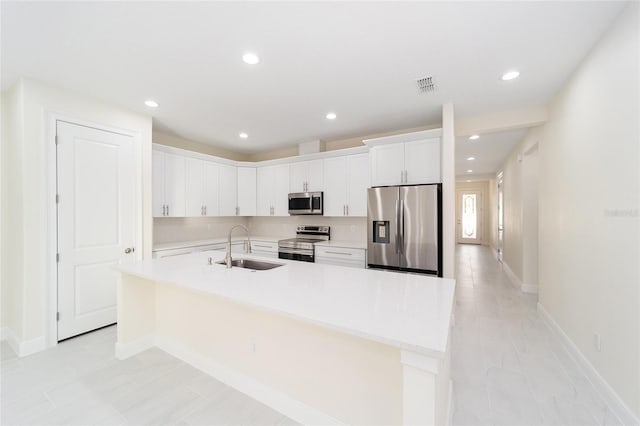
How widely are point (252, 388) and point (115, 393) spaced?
1.04m

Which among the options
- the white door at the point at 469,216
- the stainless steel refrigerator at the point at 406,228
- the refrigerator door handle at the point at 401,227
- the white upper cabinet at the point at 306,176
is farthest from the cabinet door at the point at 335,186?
the white door at the point at 469,216

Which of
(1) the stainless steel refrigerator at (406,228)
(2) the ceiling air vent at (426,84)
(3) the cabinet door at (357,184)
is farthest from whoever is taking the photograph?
(3) the cabinet door at (357,184)

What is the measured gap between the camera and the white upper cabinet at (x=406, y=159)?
3412mm

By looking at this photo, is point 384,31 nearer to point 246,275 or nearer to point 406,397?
point 246,275

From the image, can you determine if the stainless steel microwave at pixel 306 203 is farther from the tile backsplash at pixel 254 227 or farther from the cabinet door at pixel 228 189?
the cabinet door at pixel 228 189

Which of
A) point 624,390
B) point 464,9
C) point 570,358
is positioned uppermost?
point 464,9

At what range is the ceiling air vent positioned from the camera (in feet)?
8.43

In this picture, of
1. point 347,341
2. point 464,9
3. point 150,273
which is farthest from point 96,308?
point 464,9

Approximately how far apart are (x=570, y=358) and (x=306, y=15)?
365 centimetres

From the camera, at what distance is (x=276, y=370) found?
71.6 inches

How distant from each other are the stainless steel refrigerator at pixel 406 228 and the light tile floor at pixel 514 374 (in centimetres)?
85

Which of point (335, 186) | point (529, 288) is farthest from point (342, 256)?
point (529, 288)

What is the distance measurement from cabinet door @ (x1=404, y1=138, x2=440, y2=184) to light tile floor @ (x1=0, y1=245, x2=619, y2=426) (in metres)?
1.90

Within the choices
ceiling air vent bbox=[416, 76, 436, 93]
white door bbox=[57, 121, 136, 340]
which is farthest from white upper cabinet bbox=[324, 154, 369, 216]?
white door bbox=[57, 121, 136, 340]
